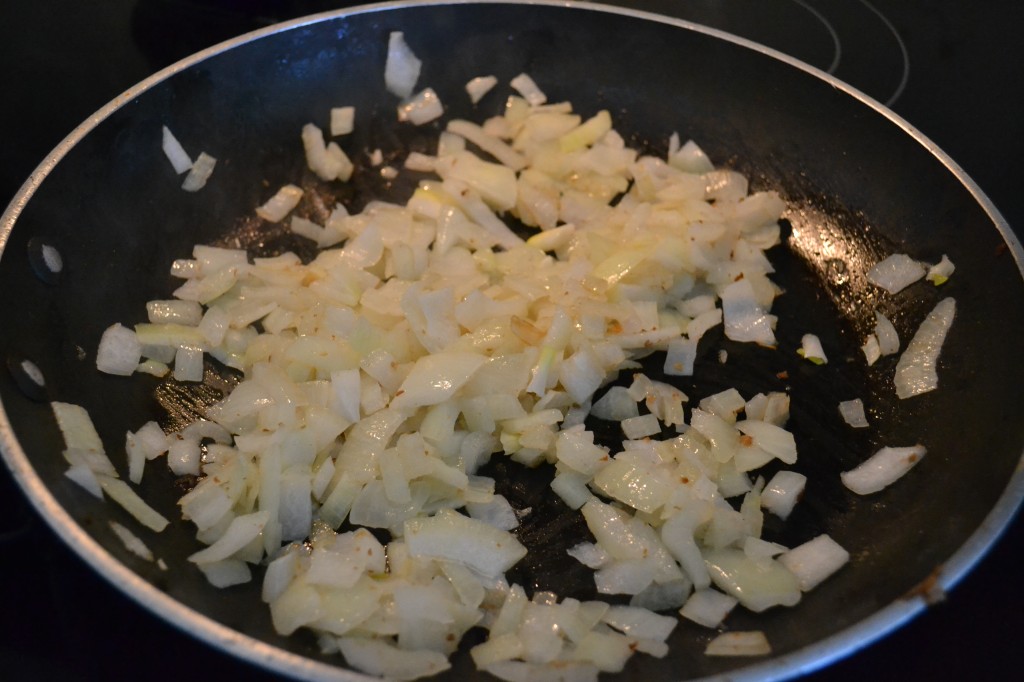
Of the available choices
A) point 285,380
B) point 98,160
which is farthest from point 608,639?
point 98,160

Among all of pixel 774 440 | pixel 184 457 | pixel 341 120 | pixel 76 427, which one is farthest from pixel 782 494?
pixel 341 120

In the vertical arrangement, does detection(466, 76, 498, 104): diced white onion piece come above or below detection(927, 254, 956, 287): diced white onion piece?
below

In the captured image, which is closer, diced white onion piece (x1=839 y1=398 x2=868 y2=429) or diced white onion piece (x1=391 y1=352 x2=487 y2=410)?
diced white onion piece (x1=391 y1=352 x2=487 y2=410)

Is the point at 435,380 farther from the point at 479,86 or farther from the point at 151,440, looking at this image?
the point at 479,86

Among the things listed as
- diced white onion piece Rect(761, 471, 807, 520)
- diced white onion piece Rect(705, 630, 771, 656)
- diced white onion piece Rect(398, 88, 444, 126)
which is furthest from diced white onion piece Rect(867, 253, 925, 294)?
diced white onion piece Rect(398, 88, 444, 126)

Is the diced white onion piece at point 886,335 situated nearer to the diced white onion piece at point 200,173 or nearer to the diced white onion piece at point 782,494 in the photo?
the diced white onion piece at point 782,494

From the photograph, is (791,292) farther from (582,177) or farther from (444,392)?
(444,392)

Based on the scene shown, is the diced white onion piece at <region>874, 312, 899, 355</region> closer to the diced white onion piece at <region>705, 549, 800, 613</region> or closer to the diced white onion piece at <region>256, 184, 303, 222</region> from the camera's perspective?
the diced white onion piece at <region>705, 549, 800, 613</region>
